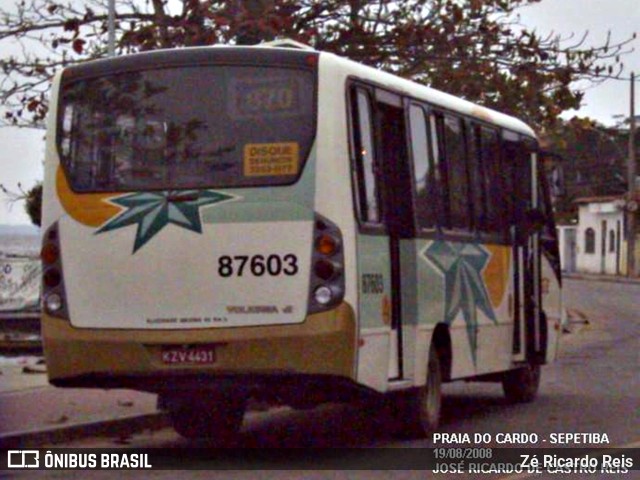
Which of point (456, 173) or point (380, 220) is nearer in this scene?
point (380, 220)

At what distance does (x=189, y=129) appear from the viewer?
38.6ft

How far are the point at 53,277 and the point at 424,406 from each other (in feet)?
10.9

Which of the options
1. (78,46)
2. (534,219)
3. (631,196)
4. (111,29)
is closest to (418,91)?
(534,219)

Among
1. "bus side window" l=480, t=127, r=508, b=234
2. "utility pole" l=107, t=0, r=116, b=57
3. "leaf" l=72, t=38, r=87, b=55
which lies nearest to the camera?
"bus side window" l=480, t=127, r=508, b=234

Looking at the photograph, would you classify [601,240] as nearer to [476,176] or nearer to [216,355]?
[476,176]

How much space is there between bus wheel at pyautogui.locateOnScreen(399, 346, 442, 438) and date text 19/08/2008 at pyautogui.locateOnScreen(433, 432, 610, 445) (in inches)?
5.8

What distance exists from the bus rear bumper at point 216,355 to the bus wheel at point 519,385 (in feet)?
18.6

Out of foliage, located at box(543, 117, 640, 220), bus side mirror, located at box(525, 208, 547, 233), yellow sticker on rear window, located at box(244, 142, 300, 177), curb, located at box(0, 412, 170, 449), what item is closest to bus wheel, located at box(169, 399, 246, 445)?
curb, located at box(0, 412, 170, 449)

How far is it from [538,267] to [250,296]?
633 cm

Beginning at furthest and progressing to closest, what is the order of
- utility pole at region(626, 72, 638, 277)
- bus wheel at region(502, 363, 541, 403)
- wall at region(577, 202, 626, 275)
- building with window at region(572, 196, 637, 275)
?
wall at region(577, 202, 626, 275) → building with window at region(572, 196, 637, 275) → utility pole at region(626, 72, 638, 277) → bus wheel at region(502, 363, 541, 403)

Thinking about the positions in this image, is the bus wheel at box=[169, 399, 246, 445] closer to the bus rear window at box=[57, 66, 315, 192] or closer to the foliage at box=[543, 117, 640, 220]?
the bus rear window at box=[57, 66, 315, 192]

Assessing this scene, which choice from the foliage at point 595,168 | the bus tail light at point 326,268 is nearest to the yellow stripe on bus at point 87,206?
the bus tail light at point 326,268

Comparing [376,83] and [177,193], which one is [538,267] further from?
[177,193]

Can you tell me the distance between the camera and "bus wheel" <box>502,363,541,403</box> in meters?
16.8
